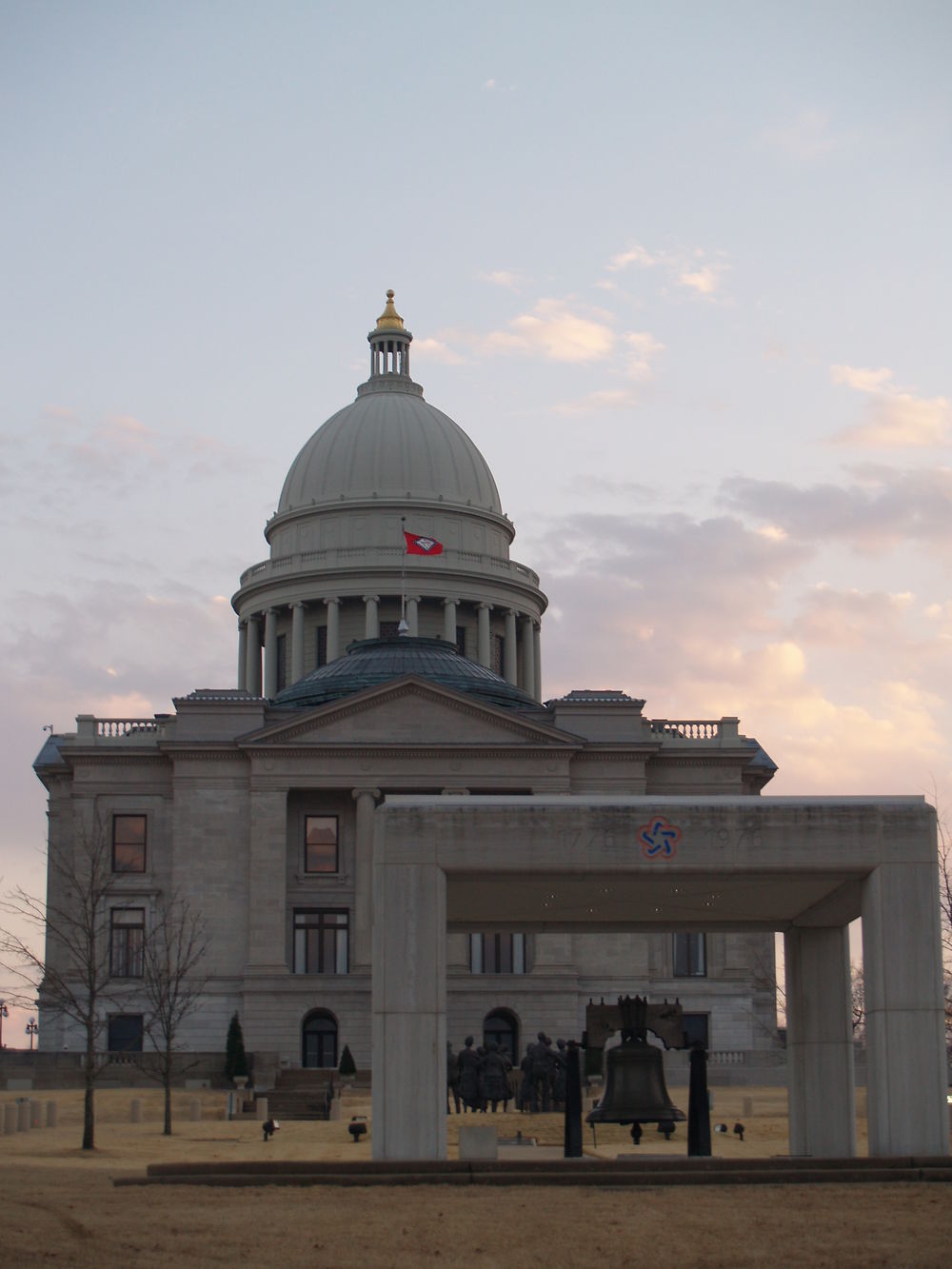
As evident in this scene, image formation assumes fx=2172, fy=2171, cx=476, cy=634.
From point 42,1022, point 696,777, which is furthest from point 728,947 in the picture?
point 42,1022

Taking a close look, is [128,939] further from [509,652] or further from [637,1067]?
[637,1067]

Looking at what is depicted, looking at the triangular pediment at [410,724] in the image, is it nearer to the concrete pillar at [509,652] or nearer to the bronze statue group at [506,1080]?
the concrete pillar at [509,652]

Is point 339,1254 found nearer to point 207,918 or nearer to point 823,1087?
point 823,1087

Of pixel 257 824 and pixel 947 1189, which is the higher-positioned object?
pixel 257 824

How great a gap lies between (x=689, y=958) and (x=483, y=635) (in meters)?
25.7

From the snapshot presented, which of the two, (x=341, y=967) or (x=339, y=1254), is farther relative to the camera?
(x=341, y=967)

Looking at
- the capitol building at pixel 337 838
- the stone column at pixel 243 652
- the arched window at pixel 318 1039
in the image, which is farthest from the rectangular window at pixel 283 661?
the arched window at pixel 318 1039

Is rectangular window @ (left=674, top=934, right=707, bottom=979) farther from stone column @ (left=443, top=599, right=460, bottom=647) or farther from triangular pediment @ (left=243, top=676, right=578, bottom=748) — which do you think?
stone column @ (left=443, top=599, right=460, bottom=647)

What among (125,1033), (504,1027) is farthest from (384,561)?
(125,1033)

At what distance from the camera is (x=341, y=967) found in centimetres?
9288

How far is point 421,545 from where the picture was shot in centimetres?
10812

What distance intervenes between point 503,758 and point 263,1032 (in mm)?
15297

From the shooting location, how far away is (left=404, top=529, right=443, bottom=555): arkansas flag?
352ft

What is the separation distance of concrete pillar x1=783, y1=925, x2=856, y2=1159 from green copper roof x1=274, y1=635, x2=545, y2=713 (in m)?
55.5
